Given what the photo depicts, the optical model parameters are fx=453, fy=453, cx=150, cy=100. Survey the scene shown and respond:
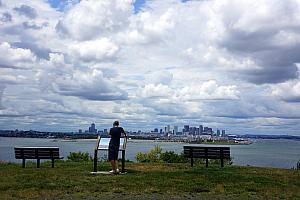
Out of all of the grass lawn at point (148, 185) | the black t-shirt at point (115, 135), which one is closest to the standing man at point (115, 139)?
the black t-shirt at point (115, 135)

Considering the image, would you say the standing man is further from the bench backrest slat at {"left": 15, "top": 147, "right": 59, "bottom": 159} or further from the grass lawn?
the bench backrest slat at {"left": 15, "top": 147, "right": 59, "bottom": 159}

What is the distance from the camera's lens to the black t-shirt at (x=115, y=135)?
45.1ft

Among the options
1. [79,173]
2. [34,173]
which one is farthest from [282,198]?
[34,173]

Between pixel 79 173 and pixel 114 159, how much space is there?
3.65 ft

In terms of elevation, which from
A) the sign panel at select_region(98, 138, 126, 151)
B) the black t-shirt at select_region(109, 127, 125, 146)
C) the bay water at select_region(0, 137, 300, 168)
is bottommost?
the bay water at select_region(0, 137, 300, 168)

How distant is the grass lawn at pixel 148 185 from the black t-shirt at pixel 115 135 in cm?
107

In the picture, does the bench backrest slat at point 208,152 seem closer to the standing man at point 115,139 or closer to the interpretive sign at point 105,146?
the interpretive sign at point 105,146

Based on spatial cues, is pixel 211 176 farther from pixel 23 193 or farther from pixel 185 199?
pixel 23 193

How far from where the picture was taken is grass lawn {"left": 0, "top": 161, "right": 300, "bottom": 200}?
982 centimetres

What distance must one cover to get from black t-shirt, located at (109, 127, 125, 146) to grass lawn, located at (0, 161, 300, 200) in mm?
1069

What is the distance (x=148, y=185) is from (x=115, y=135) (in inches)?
121

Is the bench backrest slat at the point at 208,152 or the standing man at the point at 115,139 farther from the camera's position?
the bench backrest slat at the point at 208,152

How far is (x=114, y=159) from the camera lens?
13.5m

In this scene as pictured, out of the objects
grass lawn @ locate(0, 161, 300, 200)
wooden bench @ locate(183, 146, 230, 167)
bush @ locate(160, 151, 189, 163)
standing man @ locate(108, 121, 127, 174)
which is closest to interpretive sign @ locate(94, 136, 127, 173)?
standing man @ locate(108, 121, 127, 174)
